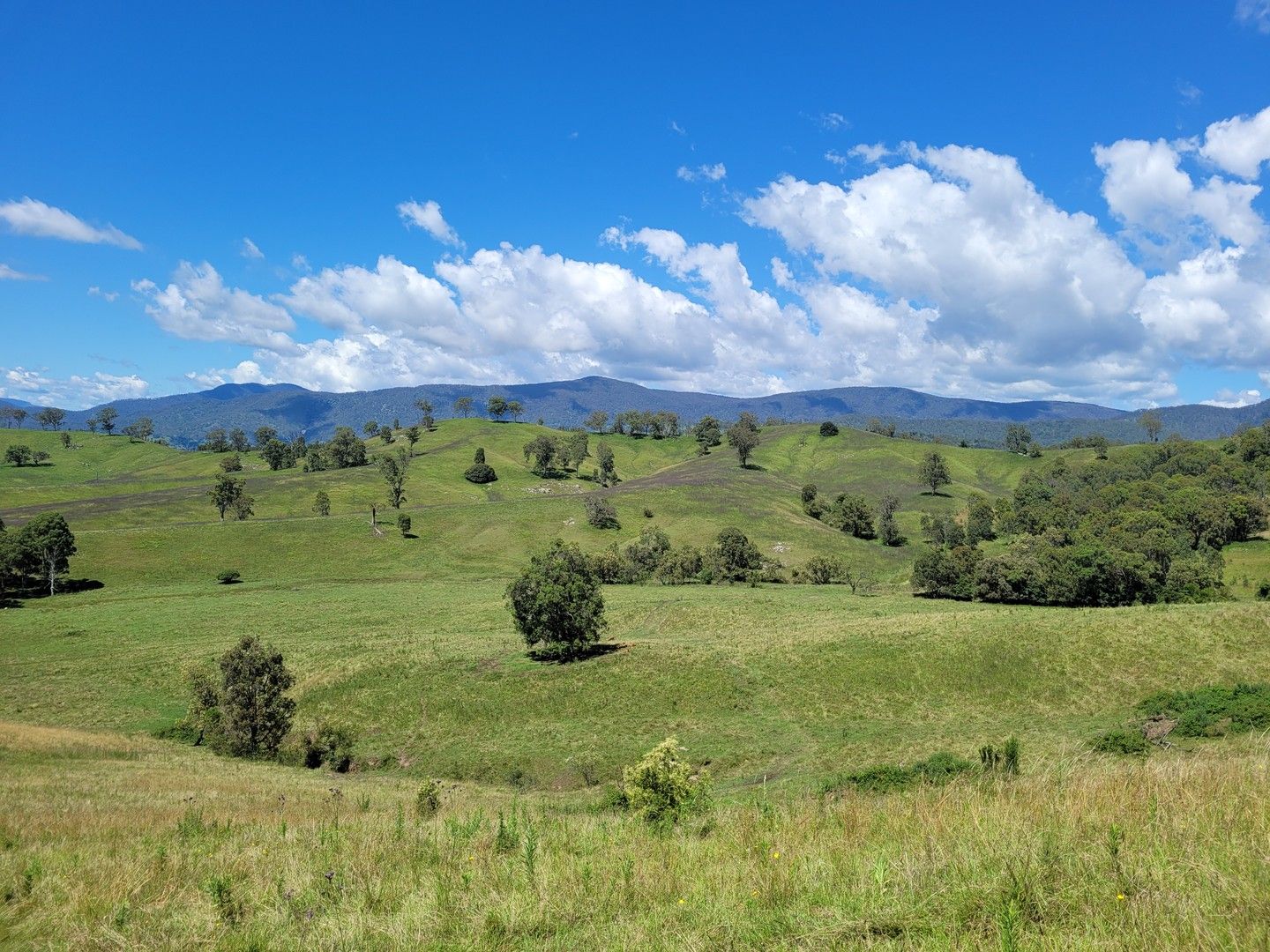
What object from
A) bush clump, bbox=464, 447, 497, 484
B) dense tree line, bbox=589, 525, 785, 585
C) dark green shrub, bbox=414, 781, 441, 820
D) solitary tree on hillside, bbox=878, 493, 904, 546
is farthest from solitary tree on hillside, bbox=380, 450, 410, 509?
dark green shrub, bbox=414, 781, 441, 820

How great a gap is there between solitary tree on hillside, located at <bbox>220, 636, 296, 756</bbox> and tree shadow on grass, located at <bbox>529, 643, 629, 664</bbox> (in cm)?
2137

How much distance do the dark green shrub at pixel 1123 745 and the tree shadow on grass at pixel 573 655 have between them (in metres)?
39.3

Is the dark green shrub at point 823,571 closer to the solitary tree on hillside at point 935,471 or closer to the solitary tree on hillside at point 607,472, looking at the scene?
the solitary tree on hillside at point 607,472

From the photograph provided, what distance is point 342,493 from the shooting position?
162 meters

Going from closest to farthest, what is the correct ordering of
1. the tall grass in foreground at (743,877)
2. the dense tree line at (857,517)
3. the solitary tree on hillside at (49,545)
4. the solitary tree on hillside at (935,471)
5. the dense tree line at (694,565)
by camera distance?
the tall grass in foreground at (743,877) < the solitary tree on hillside at (49,545) < the dense tree line at (694,565) < the dense tree line at (857,517) < the solitary tree on hillside at (935,471)

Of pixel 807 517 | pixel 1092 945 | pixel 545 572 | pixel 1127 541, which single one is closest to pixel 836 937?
pixel 1092 945

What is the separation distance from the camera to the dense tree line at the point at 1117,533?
8406 cm

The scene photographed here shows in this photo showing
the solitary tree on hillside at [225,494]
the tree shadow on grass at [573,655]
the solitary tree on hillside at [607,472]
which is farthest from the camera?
the solitary tree on hillside at [607,472]

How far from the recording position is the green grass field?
5.63m

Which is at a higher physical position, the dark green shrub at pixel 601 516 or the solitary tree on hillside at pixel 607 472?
the solitary tree on hillside at pixel 607 472

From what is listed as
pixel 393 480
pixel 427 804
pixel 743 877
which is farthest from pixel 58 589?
pixel 743 877

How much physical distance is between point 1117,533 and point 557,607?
91.0 metres

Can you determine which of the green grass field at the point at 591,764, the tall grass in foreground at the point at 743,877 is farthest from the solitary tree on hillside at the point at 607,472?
the tall grass in foreground at the point at 743,877

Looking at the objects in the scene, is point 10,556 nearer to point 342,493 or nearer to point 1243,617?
point 342,493
